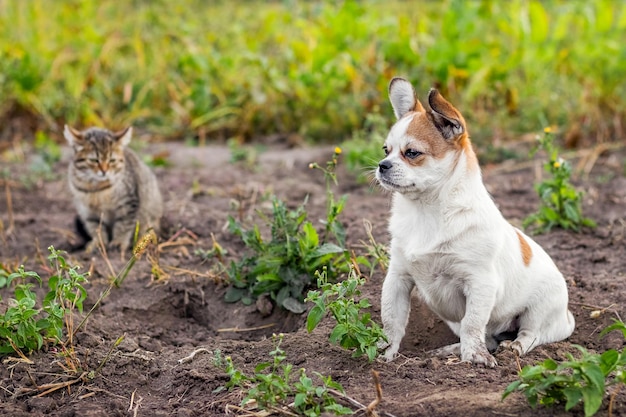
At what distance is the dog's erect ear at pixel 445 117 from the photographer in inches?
154

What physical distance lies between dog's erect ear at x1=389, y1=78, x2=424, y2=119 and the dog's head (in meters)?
0.15

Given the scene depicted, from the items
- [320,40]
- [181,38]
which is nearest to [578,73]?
[320,40]

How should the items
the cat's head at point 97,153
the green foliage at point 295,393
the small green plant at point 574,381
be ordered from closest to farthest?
the small green plant at point 574,381 < the green foliage at point 295,393 < the cat's head at point 97,153

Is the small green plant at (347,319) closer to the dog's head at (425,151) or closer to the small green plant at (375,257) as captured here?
the dog's head at (425,151)

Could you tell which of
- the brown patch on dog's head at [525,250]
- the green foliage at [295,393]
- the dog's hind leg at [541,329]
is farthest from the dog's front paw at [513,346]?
the green foliage at [295,393]

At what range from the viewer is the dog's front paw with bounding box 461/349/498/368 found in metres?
3.96

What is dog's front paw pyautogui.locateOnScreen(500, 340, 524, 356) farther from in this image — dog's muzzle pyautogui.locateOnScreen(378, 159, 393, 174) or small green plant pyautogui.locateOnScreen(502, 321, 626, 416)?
dog's muzzle pyautogui.locateOnScreen(378, 159, 393, 174)

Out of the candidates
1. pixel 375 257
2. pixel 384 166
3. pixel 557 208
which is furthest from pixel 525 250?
pixel 557 208

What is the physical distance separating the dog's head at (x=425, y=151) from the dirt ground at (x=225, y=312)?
2.79 feet

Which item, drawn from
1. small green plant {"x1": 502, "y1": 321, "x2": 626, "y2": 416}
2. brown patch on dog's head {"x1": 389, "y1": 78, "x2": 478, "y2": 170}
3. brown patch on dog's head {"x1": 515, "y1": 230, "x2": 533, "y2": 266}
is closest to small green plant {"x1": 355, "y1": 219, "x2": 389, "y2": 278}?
brown patch on dog's head {"x1": 515, "y1": 230, "x2": 533, "y2": 266}

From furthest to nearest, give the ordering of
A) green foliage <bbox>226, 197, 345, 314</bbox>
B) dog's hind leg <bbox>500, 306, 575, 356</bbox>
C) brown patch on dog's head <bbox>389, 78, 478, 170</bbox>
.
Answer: green foliage <bbox>226, 197, 345, 314</bbox> < dog's hind leg <bbox>500, 306, 575, 356</bbox> < brown patch on dog's head <bbox>389, 78, 478, 170</bbox>

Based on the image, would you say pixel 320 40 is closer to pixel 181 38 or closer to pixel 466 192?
pixel 181 38

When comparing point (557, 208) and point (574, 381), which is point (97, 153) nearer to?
point (557, 208)

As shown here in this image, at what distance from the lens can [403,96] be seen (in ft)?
14.0
